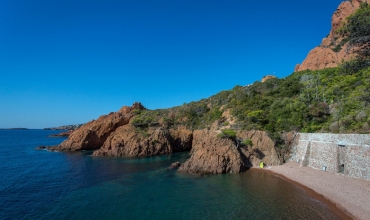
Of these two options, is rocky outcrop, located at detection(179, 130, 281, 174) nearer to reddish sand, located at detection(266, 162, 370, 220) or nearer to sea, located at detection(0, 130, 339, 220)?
sea, located at detection(0, 130, 339, 220)

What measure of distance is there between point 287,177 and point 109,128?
48.5 metres

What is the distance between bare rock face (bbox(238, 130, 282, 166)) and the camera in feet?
111

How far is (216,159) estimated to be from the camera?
3089cm

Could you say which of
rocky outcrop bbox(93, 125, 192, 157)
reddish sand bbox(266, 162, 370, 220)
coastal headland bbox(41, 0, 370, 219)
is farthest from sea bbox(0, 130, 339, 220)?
rocky outcrop bbox(93, 125, 192, 157)

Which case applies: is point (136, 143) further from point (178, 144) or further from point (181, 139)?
point (181, 139)

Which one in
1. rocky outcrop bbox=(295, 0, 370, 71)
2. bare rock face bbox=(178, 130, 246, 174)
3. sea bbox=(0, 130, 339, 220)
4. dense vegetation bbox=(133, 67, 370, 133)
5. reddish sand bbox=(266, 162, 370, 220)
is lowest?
sea bbox=(0, 130, 339, 220)

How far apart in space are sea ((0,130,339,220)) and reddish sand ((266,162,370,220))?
1610mm

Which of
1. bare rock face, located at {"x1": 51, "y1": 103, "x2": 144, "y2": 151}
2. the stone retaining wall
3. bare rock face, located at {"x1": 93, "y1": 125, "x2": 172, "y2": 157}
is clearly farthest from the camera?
bare rock face, located at {"x1": 51, "y1": 103, "x2": 144, "y2": 151}

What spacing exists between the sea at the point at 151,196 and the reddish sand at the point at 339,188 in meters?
→ 1.61

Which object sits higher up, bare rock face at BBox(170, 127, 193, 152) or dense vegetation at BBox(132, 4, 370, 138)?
dense vegetation at BBox(132, 4, 370, 138)

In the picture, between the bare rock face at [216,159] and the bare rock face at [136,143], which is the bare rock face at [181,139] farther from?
the bare rock face at [216,159]

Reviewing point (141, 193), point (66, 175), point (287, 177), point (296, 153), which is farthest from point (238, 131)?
point (66, 175)

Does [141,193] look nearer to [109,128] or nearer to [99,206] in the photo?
[99,206]

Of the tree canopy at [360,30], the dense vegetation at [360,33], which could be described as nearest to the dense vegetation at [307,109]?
the dense vegetation at [360,33]
